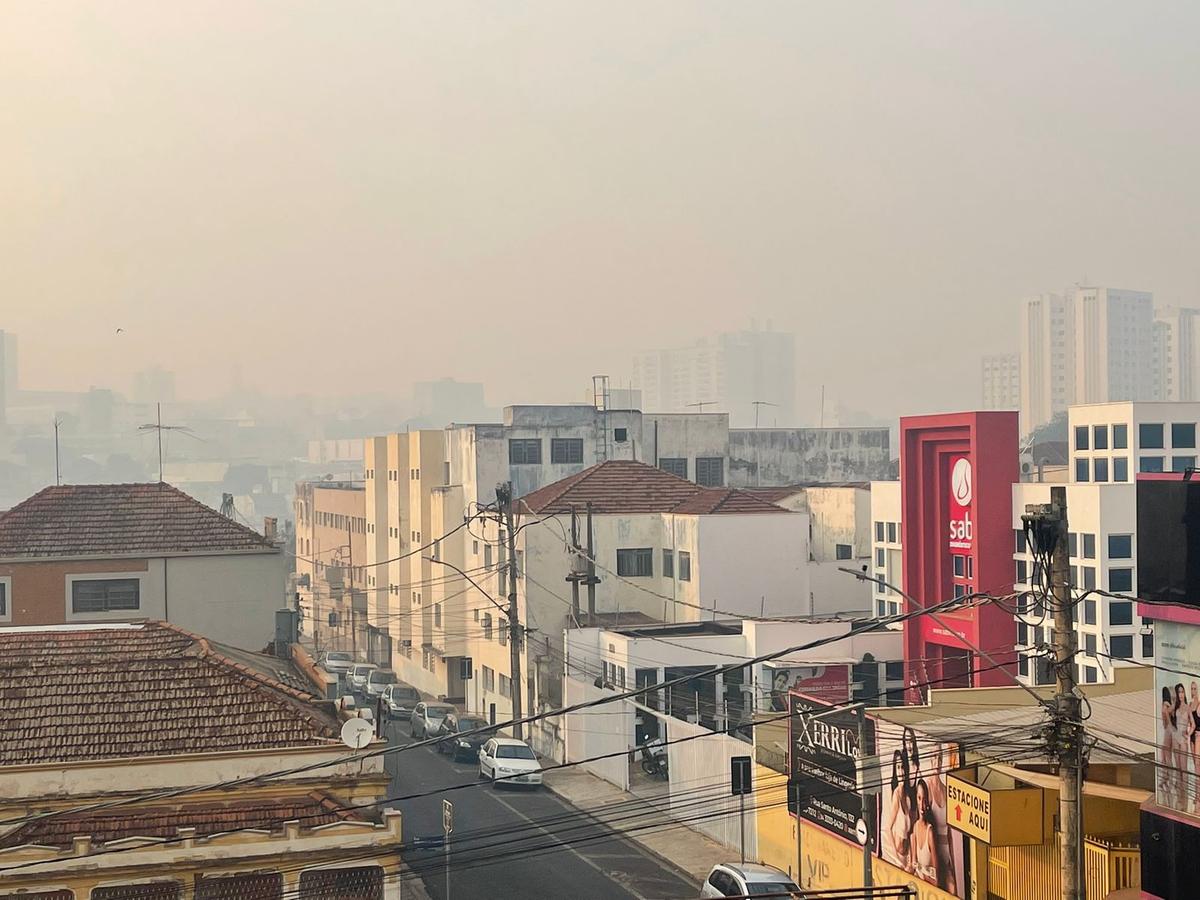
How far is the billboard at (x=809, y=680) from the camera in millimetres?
45062

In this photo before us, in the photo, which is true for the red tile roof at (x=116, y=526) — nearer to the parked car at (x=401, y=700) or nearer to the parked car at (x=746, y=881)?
the parked car at (x=401, y=700)

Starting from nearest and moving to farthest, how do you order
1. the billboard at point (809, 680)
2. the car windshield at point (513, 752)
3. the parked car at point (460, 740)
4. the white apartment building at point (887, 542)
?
the billboard at point (809, 680)
the car windshield at point (513, 752)
the white apartment building at point (887, 542)
the parked car at point (460, 740)

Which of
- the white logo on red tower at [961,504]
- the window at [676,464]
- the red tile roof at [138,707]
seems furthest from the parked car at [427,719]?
the red tile roof at [138,707]

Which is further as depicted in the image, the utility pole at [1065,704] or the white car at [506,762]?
the white car at [506,762]

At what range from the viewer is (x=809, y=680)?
4538cm

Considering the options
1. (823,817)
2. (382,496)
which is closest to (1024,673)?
(823,817)

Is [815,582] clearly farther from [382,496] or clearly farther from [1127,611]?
[382,496]

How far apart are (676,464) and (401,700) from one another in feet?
87.7

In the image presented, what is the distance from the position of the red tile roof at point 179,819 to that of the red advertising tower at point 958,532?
22551 mm

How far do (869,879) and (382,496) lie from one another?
6415 cm

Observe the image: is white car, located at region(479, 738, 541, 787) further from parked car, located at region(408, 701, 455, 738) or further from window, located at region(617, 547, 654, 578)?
window, located at region(617, 547, 654, 578)

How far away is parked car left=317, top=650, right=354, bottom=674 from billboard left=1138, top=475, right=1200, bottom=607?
58.4m

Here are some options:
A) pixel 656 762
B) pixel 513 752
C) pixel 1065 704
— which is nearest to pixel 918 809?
pixel 1065 704

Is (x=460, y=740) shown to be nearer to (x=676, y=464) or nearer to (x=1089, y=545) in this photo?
(x=1089, y=545)
